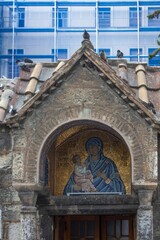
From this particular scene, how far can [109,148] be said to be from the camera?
15219 mm

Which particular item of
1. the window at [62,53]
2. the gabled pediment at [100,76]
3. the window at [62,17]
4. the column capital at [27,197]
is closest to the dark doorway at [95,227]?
the column capital at [27,197]

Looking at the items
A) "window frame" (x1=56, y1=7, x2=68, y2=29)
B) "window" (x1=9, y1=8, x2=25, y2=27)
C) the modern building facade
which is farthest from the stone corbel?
"window frame" (x1=56, y1=7, x2=68, y2=29)

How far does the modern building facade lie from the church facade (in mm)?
26313

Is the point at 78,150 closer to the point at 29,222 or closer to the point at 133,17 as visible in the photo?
the point at 29,222

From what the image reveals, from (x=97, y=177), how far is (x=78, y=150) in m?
0.87

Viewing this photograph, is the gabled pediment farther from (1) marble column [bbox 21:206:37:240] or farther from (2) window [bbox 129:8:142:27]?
(2) window [bbox 129:8:142:27]

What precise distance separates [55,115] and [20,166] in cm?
148

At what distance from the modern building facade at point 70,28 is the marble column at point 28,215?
27.9 meters

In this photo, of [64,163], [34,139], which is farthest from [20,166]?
[64,163]

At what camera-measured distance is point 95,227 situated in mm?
15609

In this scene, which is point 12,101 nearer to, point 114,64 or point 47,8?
point 114,64

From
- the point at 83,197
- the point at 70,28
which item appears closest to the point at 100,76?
the point at 83,197

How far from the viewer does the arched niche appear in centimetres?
1504

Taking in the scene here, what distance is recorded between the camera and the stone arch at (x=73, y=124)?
13.7 meters
